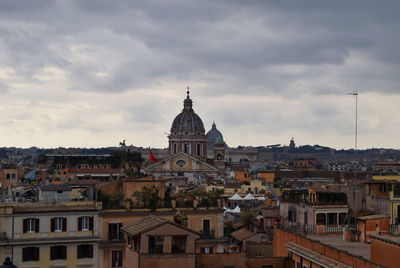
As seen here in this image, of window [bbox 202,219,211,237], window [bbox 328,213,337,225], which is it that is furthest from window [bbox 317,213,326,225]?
window [bbox 202,219,211,237]

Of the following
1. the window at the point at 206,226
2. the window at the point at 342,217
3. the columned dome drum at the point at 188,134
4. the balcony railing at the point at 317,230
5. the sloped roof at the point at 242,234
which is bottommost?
the sloped roof at the point at 242,234

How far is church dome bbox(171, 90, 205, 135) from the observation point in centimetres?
15975

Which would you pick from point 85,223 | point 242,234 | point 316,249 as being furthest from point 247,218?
point 316,249

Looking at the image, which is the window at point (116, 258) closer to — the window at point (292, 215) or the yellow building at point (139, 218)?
the yellow building at point (139, 218)

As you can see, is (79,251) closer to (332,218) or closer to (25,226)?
(25,226)

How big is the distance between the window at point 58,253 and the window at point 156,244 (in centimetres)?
1228

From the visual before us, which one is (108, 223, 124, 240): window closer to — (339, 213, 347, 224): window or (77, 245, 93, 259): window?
(77, 245, 93, 259): window

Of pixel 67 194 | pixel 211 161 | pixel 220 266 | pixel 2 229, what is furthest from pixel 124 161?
pixel 220 266

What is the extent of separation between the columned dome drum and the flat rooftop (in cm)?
13337

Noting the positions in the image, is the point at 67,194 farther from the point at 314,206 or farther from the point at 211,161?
the point at 211,161

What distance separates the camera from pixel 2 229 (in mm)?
36188

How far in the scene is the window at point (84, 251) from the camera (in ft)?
121

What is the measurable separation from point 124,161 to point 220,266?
3132 inches

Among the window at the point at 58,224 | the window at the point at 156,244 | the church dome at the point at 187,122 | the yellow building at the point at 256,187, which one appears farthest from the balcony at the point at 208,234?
the church dome at the point at 187,122
